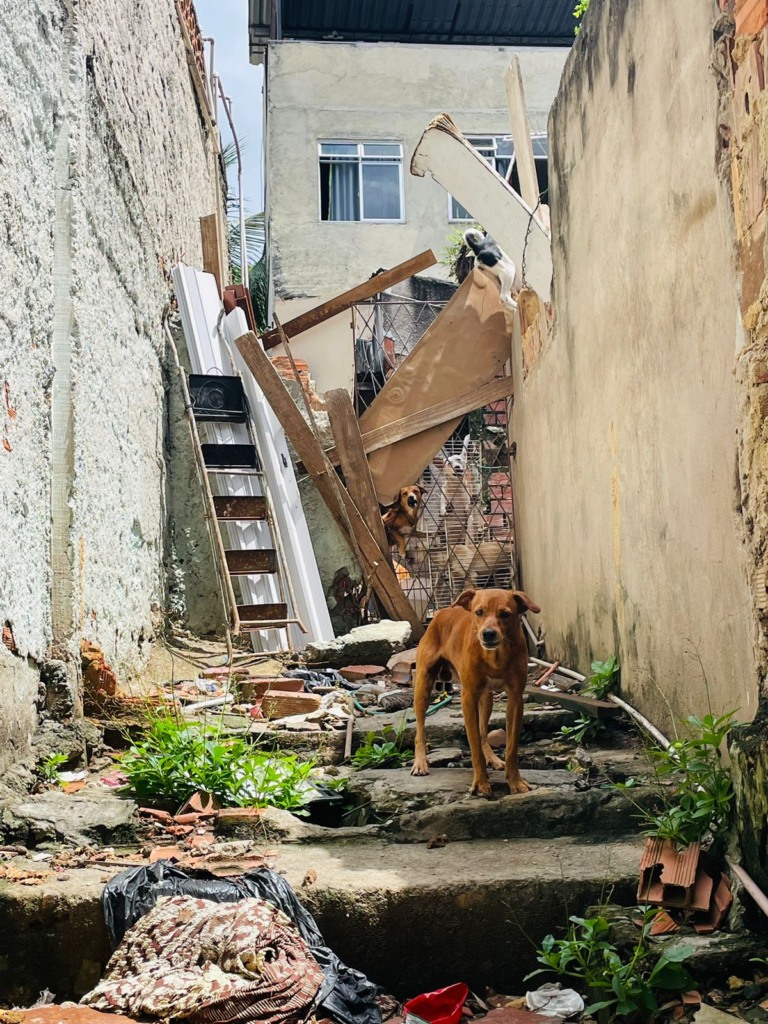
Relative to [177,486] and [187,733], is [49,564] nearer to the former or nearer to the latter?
[187,733]

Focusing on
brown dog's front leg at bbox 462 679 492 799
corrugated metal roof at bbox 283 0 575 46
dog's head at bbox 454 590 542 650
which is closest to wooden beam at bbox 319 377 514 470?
dog's head at bbox 454 590 542 650

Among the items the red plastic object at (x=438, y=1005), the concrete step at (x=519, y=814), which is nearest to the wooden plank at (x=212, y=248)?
the concrete step at (x=519, y=814)

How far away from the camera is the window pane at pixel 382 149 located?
1794 cm

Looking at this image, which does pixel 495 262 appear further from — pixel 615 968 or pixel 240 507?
pixel 615 968

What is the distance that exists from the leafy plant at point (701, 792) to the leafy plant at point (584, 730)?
1505 millimetres

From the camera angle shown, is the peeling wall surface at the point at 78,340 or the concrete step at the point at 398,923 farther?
the peeling wall surface at the point at 78,340

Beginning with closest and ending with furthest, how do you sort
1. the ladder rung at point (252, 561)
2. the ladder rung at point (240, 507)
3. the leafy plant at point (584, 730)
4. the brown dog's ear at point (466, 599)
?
the brown dog's ear at point (466, 599) < the leafy plant at point (584, 730) < the ladder rung at point (252, 561) < the ladder rung at point (240, 507)

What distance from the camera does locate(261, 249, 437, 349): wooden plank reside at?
10.8 m

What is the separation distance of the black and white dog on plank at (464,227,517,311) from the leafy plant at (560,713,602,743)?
535cm

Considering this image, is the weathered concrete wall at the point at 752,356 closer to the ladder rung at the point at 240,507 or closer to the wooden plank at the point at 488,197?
the wooden plank at the point at 488,197

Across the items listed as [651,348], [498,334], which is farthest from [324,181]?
[651,348]

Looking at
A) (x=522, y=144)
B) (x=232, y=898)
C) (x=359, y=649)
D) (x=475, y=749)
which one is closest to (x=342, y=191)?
(x=522, y=144)

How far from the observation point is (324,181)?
1786cm

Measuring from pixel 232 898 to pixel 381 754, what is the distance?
2.09m
